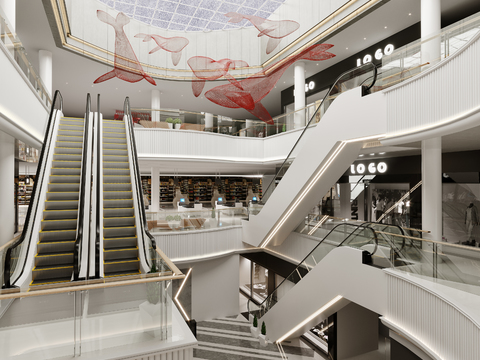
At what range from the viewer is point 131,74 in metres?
8.70

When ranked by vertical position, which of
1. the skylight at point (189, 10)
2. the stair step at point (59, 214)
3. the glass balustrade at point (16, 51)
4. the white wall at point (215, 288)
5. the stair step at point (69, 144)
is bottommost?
the white wall at point (215, 288)

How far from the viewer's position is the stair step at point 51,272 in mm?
5547

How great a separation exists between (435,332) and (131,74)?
29.0 feet

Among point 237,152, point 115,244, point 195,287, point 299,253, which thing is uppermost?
point 237,152

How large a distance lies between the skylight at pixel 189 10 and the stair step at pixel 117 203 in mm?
9487

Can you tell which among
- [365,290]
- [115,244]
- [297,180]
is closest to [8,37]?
[115,244]

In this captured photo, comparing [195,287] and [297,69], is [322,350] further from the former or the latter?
[297,69]

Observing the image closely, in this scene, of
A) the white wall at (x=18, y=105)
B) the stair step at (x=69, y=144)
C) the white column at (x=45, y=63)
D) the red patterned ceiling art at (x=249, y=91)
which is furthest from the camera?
the white column at (x=45, y=63)

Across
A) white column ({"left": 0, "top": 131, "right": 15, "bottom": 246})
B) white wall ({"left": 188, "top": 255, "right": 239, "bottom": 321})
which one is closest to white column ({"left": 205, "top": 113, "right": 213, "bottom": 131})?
white wall ({"left": 188, "top": 255, "right": 239, "bottom": 321})

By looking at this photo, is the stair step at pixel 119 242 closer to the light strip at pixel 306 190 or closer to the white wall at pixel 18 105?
the white wall at pixel 18 105

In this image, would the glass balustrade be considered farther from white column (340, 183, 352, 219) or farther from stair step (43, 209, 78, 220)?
white column (340, 183, 352, 219)

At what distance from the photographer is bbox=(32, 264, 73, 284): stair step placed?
18.2 feet

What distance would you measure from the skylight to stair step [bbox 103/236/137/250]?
1047 centimetres

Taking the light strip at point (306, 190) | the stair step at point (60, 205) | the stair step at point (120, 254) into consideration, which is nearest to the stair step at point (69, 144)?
the stair step at point (60, 205)
